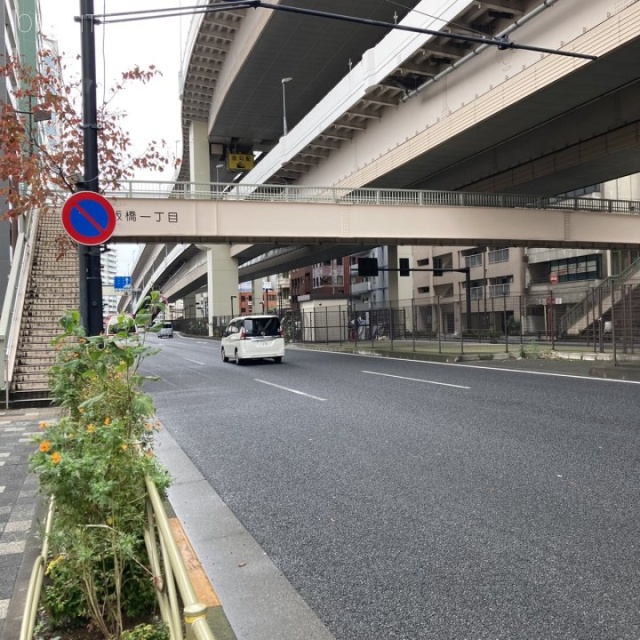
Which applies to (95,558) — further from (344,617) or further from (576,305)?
(576,305)

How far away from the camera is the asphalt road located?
3127 millimetres

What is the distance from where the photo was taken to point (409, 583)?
3.45 metres

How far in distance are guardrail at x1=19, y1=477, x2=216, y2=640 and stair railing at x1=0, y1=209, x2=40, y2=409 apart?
8872 millimetres

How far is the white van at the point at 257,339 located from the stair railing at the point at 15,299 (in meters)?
7.71

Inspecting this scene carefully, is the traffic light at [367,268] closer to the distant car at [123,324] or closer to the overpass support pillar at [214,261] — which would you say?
the overpass support pillar at [214,261]

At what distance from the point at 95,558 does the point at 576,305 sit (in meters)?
23.8

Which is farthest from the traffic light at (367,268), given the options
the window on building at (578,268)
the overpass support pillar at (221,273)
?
the window on building at (578,268)

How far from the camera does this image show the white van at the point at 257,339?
834 inches

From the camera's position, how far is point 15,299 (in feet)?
41.8

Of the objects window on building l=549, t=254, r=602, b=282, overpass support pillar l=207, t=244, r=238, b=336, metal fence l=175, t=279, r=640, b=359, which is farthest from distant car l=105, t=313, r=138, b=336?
window on building l=549, t=254, r=602, b=282

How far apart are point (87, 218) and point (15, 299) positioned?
7258 mm

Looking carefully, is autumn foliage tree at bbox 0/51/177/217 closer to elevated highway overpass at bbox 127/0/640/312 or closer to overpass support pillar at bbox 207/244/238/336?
elevated highway overpass at bbox 127/0/640/312

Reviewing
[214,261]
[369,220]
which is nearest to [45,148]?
[369,220]

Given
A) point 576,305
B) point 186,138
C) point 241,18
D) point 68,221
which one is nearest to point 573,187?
point 576,305
